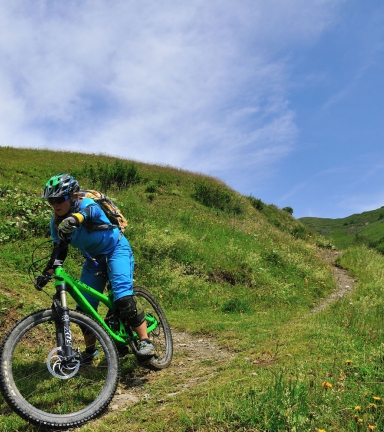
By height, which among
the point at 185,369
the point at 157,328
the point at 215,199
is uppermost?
the point at 215,199

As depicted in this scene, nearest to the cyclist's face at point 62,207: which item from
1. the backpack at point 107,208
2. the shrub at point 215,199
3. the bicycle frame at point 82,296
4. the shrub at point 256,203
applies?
the backpack at point 107,208

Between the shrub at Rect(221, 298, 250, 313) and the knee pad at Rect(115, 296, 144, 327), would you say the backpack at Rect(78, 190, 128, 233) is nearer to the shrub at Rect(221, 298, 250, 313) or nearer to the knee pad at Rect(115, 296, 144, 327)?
the knee pad at Rect(115, 296, 144, 327)

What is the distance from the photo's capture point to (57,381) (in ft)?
16.4

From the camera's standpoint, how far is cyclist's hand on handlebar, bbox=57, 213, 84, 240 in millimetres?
4527

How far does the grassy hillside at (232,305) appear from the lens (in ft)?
11.7

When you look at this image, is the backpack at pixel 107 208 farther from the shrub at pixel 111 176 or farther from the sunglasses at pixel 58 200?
the shrub at pixel 111 176

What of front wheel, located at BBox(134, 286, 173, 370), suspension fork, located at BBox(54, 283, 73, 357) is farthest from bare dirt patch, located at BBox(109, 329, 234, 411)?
suspension fork, located at BBox(54, 283, 73, 357)

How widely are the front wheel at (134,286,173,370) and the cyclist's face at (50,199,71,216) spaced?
2.18m

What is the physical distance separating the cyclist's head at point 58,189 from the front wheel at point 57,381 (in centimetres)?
145

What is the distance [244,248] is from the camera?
18.3 m

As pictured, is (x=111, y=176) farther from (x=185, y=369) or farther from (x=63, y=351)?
(x=63, y=351)

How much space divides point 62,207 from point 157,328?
3067mm

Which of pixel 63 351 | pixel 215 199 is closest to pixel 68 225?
pixel 63 351

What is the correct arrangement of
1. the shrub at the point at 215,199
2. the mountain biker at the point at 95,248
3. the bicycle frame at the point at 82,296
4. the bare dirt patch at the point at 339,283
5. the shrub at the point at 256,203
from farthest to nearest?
the shrub at the point at 256,203 < the shrub at the point at 215,199 < the bare dirt patch at the point at 339,283 < the mountain biker at the point at 95,248 < the bicycle frame at the point at 82,296
